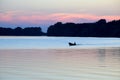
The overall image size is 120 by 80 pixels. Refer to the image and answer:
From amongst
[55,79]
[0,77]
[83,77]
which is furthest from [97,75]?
[0,77]

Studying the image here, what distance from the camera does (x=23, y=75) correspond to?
10547mm

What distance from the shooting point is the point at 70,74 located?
1077cm

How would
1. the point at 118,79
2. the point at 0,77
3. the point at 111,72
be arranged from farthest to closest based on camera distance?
the point at 111,72
the point at 0,77
the point at 118,79

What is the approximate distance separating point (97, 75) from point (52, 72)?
1.58 metres

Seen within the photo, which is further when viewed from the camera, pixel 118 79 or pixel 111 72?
pixel 111 72

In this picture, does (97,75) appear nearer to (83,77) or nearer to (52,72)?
(83,77)

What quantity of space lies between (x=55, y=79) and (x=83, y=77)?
2.89ft

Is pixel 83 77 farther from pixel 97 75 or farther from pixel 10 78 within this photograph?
pixel 10 78

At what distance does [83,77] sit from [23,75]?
1837 millimetres

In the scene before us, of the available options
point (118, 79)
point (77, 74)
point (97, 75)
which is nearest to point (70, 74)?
point (77, 74)

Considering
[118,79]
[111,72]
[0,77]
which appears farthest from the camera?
[111,72]

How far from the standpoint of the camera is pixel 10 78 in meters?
9.94

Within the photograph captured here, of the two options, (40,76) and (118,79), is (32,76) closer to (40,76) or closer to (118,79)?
(40,76)

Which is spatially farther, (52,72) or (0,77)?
(52,72)
